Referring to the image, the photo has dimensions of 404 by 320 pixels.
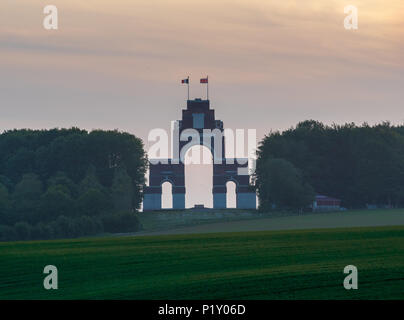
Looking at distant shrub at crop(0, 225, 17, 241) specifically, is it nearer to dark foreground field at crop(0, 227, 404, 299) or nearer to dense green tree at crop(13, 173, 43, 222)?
dense green tree at crop(13, 173, 43, 222)

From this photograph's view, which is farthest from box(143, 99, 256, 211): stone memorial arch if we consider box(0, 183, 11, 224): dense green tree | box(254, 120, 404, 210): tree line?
box(0, 183, 11, 224): dense green tree

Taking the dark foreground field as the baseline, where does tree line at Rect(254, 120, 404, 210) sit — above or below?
above

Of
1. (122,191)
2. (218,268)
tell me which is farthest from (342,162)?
(218,268)

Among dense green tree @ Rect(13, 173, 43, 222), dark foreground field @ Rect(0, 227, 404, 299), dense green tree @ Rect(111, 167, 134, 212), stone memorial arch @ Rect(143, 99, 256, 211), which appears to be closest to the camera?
dark foreground field @ Rect(0, 227, 404, 299)

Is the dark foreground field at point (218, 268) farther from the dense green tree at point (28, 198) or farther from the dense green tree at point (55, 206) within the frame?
the dense green tree at point (28, 198)

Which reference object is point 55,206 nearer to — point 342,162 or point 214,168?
point 214,168

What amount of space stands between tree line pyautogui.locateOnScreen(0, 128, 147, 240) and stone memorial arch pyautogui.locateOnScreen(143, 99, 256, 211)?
2644 millimetres

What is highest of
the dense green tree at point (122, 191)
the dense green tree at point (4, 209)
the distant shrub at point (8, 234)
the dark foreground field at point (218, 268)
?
the dense green tree at point (122, 191)

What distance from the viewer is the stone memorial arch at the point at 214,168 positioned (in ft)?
429

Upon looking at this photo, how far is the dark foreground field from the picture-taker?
35344 mm

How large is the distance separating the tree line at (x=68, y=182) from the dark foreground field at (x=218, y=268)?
36715 millimetres

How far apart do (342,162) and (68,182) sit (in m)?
36.8

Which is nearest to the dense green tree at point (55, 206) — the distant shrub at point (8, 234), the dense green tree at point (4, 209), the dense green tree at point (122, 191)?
the dense green tree at point (4, 209)
